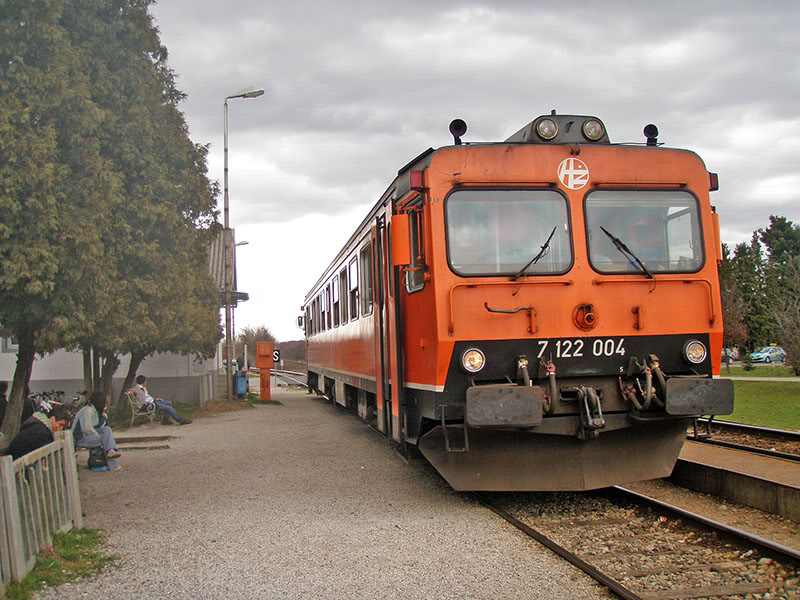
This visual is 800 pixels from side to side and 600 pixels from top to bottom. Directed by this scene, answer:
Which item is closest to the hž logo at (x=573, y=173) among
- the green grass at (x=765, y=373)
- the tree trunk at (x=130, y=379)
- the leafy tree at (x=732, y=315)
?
the tree trunk at (x=130, y=379)

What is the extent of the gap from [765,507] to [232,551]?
184 inches

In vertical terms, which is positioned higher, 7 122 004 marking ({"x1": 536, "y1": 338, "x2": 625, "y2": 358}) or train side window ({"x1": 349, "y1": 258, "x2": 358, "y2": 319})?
train side window ({"x1": 349, "y1": 258, "x2": 358, "y2": 319})

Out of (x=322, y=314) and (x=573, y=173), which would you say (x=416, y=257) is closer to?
(x=573, y=173)

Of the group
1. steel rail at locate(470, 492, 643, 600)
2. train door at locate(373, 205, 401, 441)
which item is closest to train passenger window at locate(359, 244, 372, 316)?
train door at locate(373, 205, 401, 441)

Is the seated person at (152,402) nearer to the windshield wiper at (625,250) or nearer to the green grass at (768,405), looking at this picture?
the green grass at (768,405)

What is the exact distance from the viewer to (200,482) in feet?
31.4

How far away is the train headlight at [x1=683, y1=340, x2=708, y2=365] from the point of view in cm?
718

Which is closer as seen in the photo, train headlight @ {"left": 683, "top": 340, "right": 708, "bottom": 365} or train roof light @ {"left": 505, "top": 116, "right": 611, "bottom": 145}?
train headlight @ {"left": 683, "top": 340, "right": 708, "bottom": 365}

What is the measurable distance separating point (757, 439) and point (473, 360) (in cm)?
703

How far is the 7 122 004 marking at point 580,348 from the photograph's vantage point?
7.03 meters

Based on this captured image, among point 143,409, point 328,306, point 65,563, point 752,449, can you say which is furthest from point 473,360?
point 143,409

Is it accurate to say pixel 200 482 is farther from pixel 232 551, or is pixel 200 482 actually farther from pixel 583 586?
pixel 583 586

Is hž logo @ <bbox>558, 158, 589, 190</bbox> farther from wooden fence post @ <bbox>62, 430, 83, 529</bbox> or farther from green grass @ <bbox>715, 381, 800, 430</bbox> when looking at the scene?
green grass @ <bbox>715, 381, 800, 430</bbox>

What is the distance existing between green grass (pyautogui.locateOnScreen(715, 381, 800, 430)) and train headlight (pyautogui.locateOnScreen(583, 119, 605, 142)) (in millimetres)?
8385
